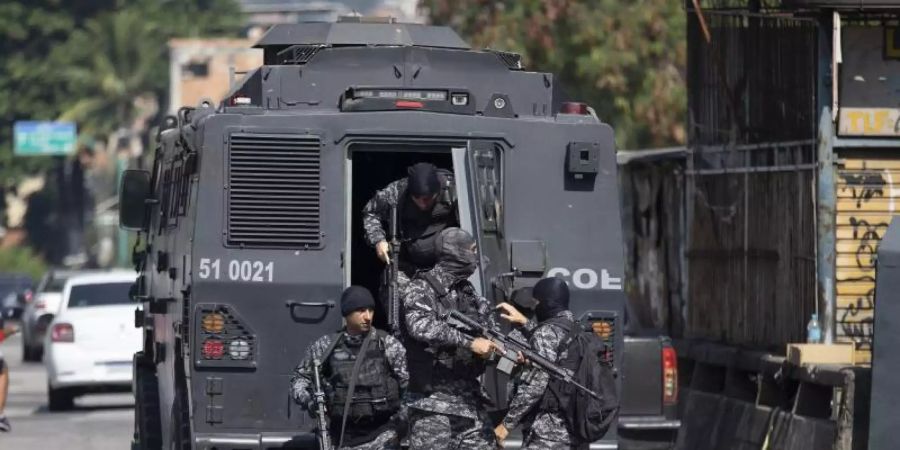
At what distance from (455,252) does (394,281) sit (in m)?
0.53

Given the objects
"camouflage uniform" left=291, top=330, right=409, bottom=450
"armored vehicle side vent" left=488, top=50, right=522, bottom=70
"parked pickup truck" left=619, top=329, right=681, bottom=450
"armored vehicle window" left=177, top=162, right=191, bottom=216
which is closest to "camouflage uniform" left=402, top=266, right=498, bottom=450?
"camouflage uniform" left=291, top=330, right=409, bottom=450

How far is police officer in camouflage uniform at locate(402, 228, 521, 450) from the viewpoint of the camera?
964cm

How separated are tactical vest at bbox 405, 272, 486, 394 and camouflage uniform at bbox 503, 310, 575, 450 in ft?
0.76

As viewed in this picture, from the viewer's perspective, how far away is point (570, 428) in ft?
32.8

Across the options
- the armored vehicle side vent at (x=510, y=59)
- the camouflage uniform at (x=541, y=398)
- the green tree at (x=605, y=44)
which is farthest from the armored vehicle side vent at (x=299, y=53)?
the green tree at (x=605, y=44)

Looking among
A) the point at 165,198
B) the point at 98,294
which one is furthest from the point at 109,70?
the point at 165,198

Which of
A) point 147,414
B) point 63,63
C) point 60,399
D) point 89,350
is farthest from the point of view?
point 63,63

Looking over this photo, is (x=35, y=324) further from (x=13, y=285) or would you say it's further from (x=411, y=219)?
(x=411, y=219)

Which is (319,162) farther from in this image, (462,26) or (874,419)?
(462,26)

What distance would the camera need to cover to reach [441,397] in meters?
9.73

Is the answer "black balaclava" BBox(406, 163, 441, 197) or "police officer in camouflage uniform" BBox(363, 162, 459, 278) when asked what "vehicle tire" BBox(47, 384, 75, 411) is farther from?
"black balaclava" BBox(406, 163, 441, 197)

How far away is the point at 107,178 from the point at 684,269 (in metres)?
91.8

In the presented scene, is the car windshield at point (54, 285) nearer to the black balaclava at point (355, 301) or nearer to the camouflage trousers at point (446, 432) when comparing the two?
the black balaclava at point (355, 301)

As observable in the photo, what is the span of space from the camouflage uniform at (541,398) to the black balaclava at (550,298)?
44mm
